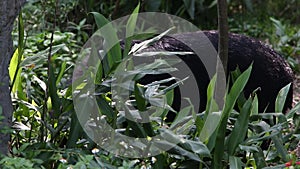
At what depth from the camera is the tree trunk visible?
2693mm

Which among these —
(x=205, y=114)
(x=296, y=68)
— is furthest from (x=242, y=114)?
(x=296, y=68)

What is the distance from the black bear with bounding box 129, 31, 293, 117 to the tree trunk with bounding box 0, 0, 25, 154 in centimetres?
133

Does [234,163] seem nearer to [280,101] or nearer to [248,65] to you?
[280,101]

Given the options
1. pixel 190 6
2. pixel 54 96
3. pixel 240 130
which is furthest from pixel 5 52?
pixel 190 6

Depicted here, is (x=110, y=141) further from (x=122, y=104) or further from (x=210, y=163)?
(x=210, y=163)

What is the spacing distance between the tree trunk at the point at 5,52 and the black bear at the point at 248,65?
4.38ft

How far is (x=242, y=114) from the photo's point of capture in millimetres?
2842

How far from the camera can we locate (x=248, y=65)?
4.03 meters

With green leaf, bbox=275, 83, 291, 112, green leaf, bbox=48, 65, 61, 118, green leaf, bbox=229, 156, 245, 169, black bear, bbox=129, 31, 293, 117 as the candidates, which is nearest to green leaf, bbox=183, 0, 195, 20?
black bear, bbox=129, 31, 293, 117

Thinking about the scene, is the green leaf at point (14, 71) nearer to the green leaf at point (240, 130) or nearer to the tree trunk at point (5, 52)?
the tree trunk at point (5, 52)

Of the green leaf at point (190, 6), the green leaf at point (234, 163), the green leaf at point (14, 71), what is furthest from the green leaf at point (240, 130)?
the green leaf at point (190, 6)

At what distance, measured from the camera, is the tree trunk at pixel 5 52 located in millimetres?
2693

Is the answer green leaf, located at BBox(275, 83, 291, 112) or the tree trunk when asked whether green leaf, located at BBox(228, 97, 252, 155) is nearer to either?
green leaf, located at BBox(275, 83, 291, 112)

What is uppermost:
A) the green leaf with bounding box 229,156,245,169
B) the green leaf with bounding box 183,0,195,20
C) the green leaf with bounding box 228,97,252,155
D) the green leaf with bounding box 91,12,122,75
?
the green leaf with bounding box 91,12,122,75
